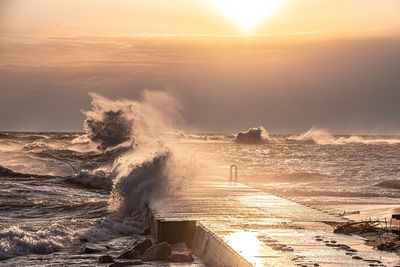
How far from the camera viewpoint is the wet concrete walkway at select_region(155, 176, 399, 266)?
735 centimetres

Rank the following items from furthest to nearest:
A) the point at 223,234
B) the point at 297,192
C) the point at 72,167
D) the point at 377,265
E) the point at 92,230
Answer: the point at 72,167, the point at 297,192, the point at 92,230, the point at 223,234, the point at 377,265

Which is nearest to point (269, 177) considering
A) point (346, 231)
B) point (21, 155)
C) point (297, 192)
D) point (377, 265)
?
point (297, 192)

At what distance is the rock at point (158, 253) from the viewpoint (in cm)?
933

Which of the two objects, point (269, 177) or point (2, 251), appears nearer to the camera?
point (2, 251)

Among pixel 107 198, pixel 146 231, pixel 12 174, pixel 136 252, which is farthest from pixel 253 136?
pixel 136 252

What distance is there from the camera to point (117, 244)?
11.5 m

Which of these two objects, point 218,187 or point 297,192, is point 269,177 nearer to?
point 297,192

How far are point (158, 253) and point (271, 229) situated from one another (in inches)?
67.9

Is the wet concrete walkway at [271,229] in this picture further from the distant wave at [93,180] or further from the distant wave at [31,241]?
the distant wave at [93,180]

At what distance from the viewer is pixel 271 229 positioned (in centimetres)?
969

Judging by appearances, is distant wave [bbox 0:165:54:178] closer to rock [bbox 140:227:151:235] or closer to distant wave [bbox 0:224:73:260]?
rock [bbox 140:227:151:235]

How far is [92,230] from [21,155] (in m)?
31.3

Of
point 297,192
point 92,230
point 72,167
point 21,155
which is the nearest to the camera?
point 92,230

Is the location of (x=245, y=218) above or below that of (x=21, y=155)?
below
